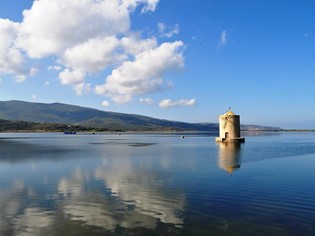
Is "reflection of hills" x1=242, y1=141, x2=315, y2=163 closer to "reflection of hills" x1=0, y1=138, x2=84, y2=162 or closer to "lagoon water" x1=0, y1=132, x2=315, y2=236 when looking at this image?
"lagoon water" x1=0, y1=132, x2=315, y2=236

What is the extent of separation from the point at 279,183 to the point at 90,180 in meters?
14.1

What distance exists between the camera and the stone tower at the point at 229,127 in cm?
7556

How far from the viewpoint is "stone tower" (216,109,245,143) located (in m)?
75.6

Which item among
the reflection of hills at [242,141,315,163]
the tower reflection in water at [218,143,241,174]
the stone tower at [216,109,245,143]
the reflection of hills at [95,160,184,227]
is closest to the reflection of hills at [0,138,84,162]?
the reflection of hills at [95,160,184,227]

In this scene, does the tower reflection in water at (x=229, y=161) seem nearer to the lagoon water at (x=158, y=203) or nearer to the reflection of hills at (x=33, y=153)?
the lagoon water at (x=158, y=203)

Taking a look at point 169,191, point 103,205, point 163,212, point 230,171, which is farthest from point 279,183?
point 103,205

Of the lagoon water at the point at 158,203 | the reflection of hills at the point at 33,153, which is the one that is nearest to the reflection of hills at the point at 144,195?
the lagoon water at the point at 158,203

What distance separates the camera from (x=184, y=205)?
1653 cm

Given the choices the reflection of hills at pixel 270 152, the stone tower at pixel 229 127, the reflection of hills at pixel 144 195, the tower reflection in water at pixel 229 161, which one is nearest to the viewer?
the reflection of hills at pixel 144 195

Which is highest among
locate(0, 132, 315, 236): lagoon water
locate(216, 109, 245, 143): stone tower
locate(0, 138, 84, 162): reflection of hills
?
locate(216, 109, 245, 143): stone tower

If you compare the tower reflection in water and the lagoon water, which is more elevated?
the tower reflection in water

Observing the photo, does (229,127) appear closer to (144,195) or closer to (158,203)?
(144,195)

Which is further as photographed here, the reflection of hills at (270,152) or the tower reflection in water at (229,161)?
the reflection of hills at (270,152)

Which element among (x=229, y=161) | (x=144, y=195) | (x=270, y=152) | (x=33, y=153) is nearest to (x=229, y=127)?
(x=270, y=152)
